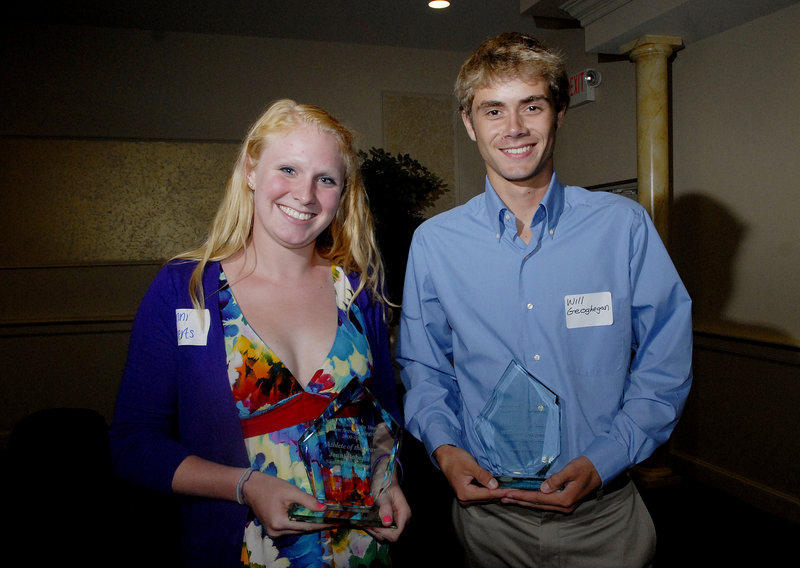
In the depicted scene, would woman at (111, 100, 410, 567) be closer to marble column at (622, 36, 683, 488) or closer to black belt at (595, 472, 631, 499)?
black belt at (595, 472, 631, 499)

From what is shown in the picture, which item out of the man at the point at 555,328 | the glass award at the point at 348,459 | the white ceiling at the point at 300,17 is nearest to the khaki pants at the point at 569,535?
the man at the point at 555,328

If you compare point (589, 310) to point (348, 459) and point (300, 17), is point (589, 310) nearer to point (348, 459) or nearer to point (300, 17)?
point (348, 459)

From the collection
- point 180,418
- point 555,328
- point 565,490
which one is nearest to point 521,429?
point 565,490

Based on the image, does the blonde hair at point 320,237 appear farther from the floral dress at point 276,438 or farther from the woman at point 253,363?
the floral dress at point 276,438

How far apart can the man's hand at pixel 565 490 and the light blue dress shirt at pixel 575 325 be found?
3cm

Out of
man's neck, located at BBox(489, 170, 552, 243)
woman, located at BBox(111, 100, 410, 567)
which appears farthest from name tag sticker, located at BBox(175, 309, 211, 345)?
man's neck, located at BBox(489, 170, 552, 243)

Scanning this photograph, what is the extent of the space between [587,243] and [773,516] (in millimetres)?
3029

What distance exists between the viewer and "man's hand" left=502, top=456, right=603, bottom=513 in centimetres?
110

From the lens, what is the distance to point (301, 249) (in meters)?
1.42

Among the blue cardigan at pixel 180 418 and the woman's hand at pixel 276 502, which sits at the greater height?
the blue cardigan at pixel 180 418

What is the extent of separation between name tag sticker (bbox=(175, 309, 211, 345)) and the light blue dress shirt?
0.49m

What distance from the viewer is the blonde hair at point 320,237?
132 centimetres

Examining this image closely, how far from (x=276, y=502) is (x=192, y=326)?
1.34 ft

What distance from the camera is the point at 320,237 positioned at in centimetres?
157
